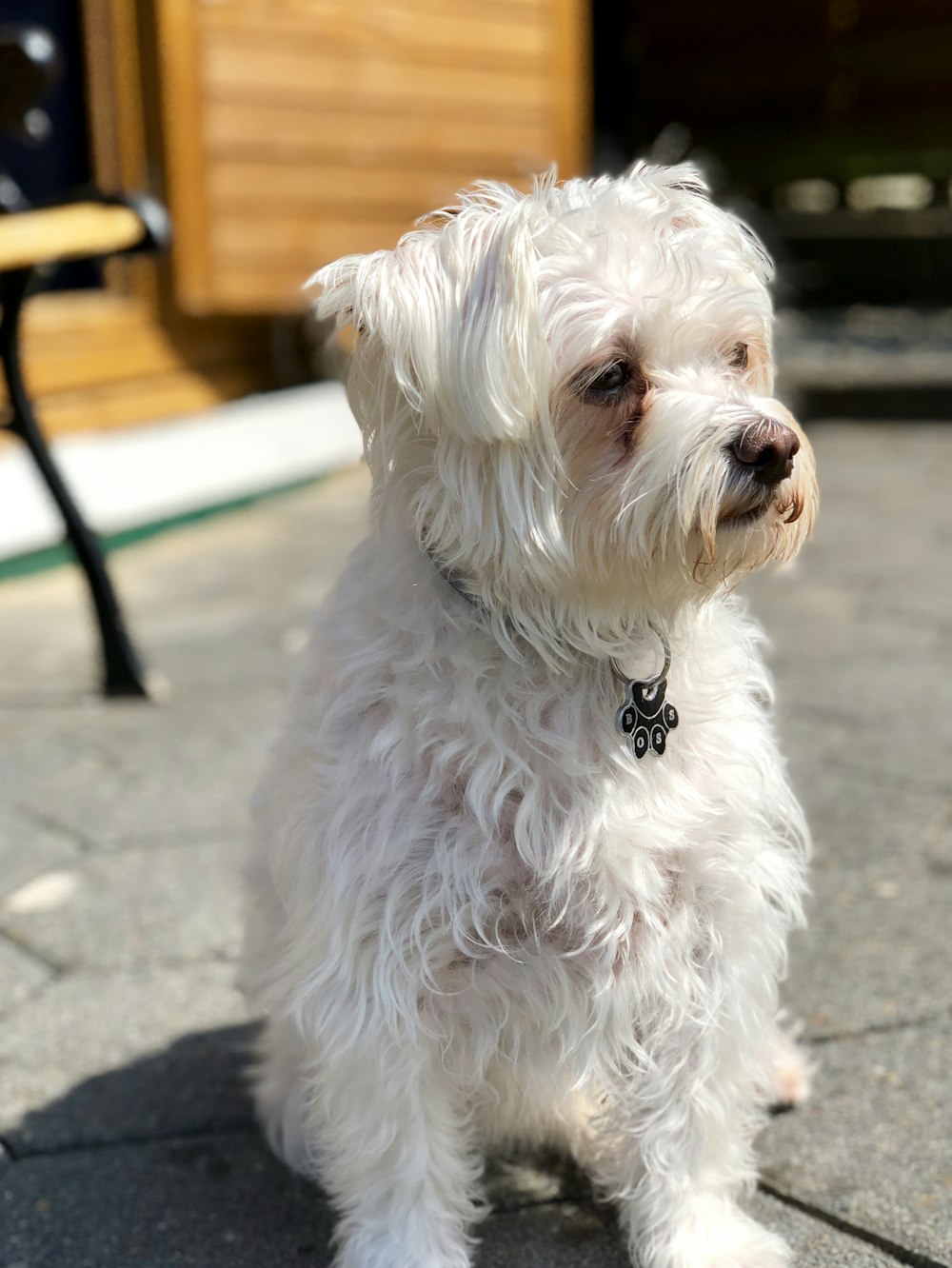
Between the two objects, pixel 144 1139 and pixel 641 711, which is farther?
pixel 144 1139

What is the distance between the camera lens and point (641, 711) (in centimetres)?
171

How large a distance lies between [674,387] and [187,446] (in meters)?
4.47

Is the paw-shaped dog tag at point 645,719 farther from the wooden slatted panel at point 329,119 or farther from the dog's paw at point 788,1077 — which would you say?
the wooden slatted panel at point 329,119

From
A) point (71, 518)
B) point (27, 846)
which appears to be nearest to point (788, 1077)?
point (27, 846)

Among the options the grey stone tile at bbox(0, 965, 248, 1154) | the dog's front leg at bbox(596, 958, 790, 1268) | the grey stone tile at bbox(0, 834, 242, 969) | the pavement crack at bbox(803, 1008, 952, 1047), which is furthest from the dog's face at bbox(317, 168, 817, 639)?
the grey stone tile at bbox(0, 834, 242, 969)

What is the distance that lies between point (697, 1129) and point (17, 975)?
1.39m

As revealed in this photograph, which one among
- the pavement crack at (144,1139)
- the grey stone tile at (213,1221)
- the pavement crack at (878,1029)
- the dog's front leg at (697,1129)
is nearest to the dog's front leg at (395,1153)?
the grey stone tile at (213,1221)

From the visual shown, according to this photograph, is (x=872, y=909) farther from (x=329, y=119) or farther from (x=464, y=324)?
(x=329, y=119)

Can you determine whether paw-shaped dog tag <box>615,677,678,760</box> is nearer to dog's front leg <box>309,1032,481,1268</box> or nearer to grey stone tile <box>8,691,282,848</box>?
dog's front leg <box>309,1032,481,1268</box>

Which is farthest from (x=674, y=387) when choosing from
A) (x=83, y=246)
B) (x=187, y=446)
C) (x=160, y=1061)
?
(x=187, y=446)

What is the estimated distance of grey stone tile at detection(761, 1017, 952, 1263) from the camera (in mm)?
1894

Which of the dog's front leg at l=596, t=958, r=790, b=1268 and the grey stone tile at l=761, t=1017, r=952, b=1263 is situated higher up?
the dog's front leg at l=596, t=958, r=790, b=1268

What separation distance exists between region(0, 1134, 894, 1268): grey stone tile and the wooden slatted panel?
11.8 feet

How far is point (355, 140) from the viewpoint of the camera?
235 inches
